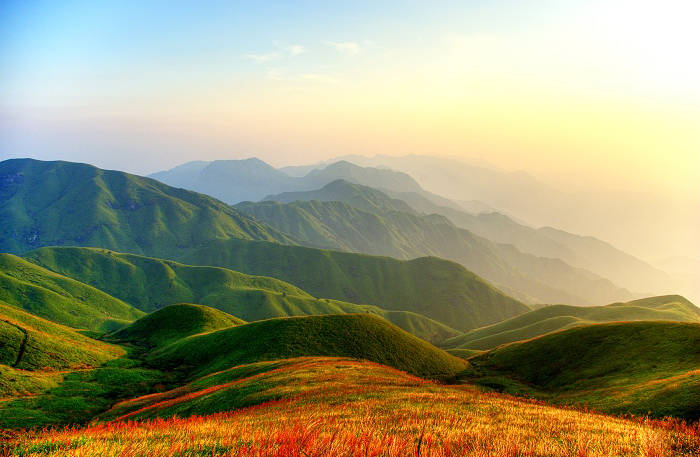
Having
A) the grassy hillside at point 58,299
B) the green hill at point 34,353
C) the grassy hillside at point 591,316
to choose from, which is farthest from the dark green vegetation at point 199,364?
the grassy hillside at point 591,316

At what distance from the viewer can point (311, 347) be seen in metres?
62.9

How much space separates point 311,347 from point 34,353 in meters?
47.6

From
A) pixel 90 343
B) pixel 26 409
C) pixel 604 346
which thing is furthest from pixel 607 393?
pixel 90 343

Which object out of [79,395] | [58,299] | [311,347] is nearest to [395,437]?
[79,395]

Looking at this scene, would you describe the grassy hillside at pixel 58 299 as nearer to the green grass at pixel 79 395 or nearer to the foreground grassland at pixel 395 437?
the green grass at pixel 79 395

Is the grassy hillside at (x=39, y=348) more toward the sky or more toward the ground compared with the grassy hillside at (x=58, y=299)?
more toward the sky

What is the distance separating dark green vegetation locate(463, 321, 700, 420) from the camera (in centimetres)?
2545

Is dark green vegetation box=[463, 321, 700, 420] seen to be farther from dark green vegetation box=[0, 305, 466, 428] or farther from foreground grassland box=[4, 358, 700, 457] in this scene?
foreground grassland box=[4, 358, 700, 457]

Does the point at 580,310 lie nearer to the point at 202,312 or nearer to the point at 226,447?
the point at 202,312

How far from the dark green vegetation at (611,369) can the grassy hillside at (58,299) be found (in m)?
152

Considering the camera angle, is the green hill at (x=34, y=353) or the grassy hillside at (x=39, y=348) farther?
the grassy hillside at (x=39, y=348)

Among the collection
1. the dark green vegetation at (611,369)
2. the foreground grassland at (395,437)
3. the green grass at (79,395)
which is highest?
the foreground grassland at (395,437)

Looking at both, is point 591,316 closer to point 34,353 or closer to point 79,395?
point 79,395

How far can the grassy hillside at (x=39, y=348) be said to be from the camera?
54.5 m
